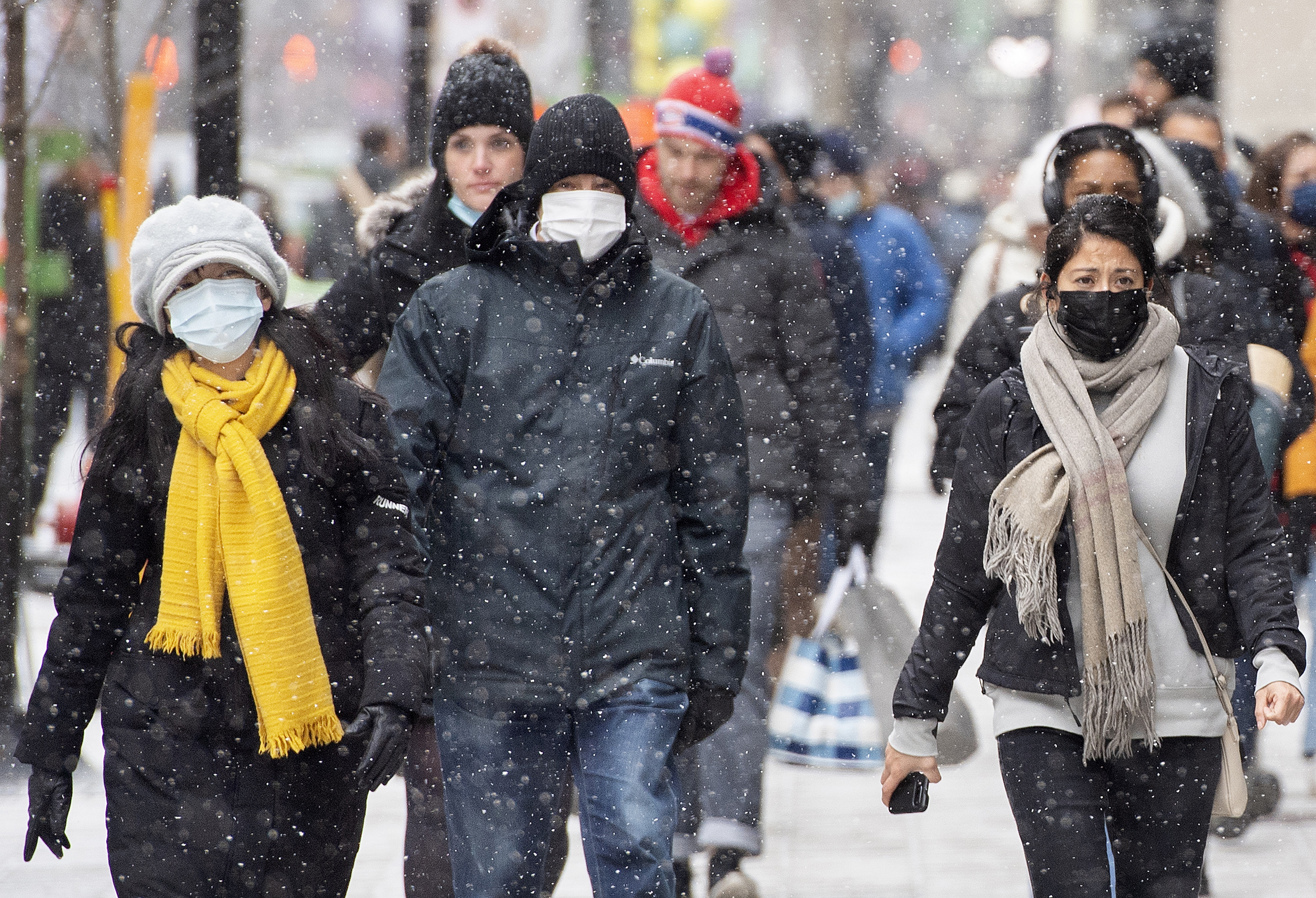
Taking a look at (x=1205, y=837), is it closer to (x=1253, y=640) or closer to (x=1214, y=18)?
(x=1253, y=640)

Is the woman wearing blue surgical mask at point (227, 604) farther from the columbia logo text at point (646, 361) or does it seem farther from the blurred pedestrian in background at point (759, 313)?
the blurred pedestrian in background at point (759, 313)

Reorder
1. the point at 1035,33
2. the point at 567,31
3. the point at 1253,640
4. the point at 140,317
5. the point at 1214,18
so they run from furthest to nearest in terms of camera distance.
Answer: the point at 1035,33 < the point at 567,31 < the point at 1214,18 < the point at 140,317 < the point at 1253,640

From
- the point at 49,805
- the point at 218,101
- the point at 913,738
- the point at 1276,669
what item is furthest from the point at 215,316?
the point at 218,101

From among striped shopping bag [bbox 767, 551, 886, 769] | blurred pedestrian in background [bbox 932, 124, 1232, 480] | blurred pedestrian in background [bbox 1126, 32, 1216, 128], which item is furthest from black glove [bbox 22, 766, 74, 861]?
blurred pedestrian in background [bbox 1126, 32, 1216, 128]

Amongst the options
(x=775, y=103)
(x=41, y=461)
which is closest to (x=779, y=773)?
(x=41, y=461)

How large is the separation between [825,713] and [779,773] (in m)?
0.96

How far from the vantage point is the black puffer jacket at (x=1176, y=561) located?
152 inches

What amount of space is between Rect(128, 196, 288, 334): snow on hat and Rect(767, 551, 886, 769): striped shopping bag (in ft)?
9.23

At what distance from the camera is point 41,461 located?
10.3m

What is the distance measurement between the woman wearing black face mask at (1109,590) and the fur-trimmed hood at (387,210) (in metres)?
1.98

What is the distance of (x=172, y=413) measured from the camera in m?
3.96

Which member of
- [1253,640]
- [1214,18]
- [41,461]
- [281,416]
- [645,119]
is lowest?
[1253,640]

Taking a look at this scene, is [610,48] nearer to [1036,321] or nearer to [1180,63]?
[1180,63]

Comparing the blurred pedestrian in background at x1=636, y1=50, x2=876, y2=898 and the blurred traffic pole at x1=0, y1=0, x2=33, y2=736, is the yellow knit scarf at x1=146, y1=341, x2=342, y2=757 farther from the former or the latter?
the blurred traffic pole at x1=0, y1=0, x2=33, y2=736
